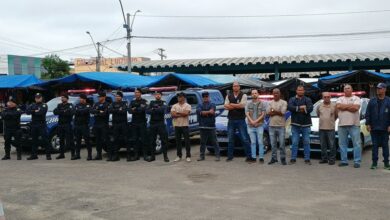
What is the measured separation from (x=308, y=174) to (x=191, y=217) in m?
3.73

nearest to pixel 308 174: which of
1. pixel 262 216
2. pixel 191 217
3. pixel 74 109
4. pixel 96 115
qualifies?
pixel 262 216

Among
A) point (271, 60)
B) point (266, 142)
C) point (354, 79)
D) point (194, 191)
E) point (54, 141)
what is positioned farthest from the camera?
point (271, 60)

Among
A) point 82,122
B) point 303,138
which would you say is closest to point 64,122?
point 82,122

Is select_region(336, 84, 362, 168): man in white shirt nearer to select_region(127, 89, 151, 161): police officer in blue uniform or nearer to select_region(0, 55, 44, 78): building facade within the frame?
select_region(127, 89, 151, 161): police officer in blue uniform

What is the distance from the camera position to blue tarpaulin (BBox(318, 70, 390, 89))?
16562 mm

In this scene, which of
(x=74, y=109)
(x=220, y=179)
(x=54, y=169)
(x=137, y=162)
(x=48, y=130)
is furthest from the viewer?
(x=48, y=130)

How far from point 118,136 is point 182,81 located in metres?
7.53

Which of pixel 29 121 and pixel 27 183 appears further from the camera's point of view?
pixel 29 121

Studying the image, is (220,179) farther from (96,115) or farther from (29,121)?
(29,121)

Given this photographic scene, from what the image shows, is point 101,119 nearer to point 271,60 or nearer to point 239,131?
point 239,131

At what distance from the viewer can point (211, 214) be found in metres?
5.86

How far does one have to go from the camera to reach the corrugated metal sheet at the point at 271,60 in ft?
77.3

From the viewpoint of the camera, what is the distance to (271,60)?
82.6 feet

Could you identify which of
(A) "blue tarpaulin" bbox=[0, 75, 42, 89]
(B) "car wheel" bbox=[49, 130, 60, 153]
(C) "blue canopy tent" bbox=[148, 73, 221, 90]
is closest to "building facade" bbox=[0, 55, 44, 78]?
(A) "blue tarpaulin" bbox=[0, 75, 42, 89]
